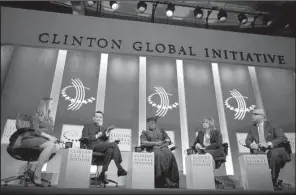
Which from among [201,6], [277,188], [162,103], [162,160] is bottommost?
[277,188]

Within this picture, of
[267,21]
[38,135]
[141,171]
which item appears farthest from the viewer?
[267,21]

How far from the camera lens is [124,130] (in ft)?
17.7

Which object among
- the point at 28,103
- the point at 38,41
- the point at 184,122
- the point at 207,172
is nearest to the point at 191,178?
the point at 207,172

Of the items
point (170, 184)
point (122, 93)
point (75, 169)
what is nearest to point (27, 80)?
point (122, 93)

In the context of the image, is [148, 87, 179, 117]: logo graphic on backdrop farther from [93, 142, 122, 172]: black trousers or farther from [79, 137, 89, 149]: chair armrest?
[79, 137, 89, 149]: chair armrest

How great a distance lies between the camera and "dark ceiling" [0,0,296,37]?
626 centimetres

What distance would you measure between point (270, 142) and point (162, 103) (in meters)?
2.37

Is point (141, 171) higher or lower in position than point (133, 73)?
lower

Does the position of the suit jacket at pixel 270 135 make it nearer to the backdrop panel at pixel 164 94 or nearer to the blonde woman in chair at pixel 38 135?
the backdrop panel at pixel 164 94

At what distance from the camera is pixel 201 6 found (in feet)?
21.8

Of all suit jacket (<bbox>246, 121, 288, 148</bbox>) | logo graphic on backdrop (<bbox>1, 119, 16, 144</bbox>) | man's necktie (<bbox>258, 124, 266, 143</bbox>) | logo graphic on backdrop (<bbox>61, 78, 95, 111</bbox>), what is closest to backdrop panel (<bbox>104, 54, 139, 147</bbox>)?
logo graphic on backdrop (<bbox>61, 78, 95, 111</bbox>)

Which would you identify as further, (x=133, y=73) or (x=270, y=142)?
(x=133, y=73)

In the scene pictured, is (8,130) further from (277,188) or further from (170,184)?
(277,188)

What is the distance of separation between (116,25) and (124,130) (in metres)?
2.22
